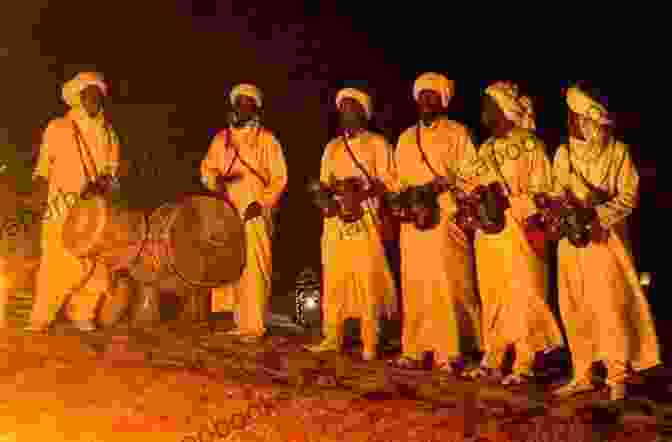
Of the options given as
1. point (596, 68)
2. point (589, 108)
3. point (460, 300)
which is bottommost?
point (460, 300)

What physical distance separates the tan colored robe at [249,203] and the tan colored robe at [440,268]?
1604mm

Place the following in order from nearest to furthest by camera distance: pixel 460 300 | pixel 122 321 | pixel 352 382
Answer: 1. pixel 352 382
2. pixel 460 300
3. pixel 122 321

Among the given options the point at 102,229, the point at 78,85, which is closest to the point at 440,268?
the point at 102,229

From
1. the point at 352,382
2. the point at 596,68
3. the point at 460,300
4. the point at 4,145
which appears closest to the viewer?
the point at 352,382

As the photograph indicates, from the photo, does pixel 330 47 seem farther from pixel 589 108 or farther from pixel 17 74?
pixel 589 108

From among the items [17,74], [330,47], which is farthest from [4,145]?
[330,47]

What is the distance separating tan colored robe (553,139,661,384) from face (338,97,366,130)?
2133mm

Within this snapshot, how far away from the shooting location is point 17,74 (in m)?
13.6

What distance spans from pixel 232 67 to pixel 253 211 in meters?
6.52

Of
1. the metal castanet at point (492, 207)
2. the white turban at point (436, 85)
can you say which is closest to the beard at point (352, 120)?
the white turban at point (436, 85)

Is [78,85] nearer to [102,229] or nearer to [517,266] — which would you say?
[102,229]

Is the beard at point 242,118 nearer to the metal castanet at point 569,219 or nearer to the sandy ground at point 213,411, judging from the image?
the sandy ground at point 213,411

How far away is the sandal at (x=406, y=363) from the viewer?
7016mm

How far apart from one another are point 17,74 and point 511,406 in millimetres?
10953
